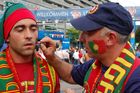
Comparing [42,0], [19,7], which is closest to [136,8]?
[19,7]

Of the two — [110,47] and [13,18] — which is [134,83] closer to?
[110,47]

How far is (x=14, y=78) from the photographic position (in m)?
2.88

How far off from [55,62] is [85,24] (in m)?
0.73

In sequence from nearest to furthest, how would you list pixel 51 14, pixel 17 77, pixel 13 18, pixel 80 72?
pixel 17 77
pixel 13 18
pixel 80 72
pixel 51 14

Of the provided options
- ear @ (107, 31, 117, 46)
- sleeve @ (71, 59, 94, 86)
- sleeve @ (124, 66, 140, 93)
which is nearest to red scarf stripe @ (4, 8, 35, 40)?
sleeve @ (71, 59, 94, 86)

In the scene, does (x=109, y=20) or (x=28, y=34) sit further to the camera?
(x=28, y=34)

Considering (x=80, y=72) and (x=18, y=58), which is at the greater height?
(x=18, y=58)

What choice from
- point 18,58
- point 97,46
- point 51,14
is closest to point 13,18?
point 18,58

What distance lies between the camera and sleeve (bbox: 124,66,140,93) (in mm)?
2396

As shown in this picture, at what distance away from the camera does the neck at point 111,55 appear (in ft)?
8.65

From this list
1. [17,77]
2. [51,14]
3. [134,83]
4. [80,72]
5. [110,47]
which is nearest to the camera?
[134,83]

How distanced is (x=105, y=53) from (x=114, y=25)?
0.23 metres

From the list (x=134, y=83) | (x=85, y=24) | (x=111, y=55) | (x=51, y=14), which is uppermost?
(x=85, y=24)

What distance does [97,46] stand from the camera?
267 cm
